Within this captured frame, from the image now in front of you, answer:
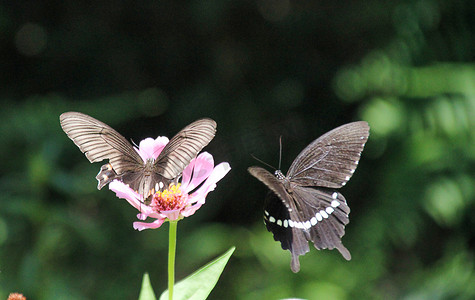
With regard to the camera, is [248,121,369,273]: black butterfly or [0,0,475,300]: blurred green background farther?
[0,0,475,300]: blurred green background

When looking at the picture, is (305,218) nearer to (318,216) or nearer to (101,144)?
(318,216)

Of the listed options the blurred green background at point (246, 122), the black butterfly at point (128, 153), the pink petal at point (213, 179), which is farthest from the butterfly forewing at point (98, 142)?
the blurred green background at point (246, 122)

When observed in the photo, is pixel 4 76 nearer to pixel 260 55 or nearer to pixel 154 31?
pixel 154 31

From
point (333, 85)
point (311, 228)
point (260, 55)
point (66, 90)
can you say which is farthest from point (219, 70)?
point (311, 228)

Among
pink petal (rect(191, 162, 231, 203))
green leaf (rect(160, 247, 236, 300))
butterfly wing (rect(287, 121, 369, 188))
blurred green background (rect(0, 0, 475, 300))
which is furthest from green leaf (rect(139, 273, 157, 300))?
blurred green background (rect(0, 0, 475, 300))

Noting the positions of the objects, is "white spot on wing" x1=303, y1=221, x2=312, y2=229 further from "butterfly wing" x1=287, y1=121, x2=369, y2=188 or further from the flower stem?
the flower stem

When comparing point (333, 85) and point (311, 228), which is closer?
point (311, 228)

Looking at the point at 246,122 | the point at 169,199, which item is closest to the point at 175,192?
the point at 169,199
